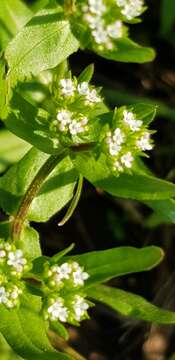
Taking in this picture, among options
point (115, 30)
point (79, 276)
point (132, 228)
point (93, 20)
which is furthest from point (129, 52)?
point (132, 228)

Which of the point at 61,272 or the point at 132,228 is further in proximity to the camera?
the point at 132,228

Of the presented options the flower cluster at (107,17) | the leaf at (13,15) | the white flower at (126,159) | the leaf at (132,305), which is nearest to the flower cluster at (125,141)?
the white flower at (126,159)

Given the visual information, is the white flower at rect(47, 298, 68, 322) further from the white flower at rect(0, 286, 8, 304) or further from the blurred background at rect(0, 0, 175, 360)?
the blurred background at rect(0, 0, 175, 360)

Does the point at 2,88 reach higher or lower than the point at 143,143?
higher

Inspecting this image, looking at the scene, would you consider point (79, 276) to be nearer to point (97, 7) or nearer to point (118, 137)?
point (118, 137)

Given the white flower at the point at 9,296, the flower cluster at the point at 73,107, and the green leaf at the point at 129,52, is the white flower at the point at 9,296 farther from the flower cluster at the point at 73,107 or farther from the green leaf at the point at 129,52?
the green leaf at the point at 129,52

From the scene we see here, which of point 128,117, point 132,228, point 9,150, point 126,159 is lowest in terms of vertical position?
point 132,228

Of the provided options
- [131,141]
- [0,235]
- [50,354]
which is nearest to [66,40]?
[131,141]
